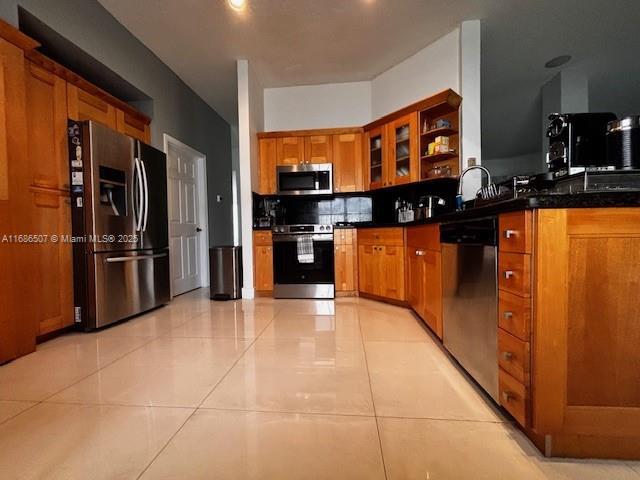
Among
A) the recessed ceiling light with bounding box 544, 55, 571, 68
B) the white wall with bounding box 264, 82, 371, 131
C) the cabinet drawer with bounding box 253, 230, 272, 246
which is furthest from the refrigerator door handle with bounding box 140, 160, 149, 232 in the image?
the recessed ceiling light with bounding box 544, 55, 571, 68

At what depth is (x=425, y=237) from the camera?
2346 mm

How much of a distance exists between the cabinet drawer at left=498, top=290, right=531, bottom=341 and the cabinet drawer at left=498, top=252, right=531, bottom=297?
0.03 m

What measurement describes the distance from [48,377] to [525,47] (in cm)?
509

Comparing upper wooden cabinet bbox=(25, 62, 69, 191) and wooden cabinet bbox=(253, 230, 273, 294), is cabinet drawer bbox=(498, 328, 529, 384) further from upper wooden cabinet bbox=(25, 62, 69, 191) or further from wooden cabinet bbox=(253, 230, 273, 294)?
upper wooden cabinet bbox=(25, 62, 69, 191)

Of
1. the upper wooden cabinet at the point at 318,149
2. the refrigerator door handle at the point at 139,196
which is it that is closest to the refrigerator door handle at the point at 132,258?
the refrigerator door handle at the point at 139,196

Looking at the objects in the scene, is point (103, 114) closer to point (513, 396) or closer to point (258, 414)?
point (258, 414)

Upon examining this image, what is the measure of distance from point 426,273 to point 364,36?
2573 millimetres

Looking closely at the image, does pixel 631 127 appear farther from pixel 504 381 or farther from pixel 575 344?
pixel 504 381

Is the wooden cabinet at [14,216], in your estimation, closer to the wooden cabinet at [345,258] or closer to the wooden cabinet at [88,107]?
the wooden cabinet at [88,107]

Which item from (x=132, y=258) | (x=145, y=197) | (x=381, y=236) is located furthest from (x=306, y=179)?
(x=132, y=258)

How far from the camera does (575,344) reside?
3.23ft

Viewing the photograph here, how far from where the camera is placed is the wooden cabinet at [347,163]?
13.2 feet

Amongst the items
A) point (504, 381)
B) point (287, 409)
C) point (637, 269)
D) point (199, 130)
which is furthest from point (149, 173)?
point (637, 269)

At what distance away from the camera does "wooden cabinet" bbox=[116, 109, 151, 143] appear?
9.82ft
